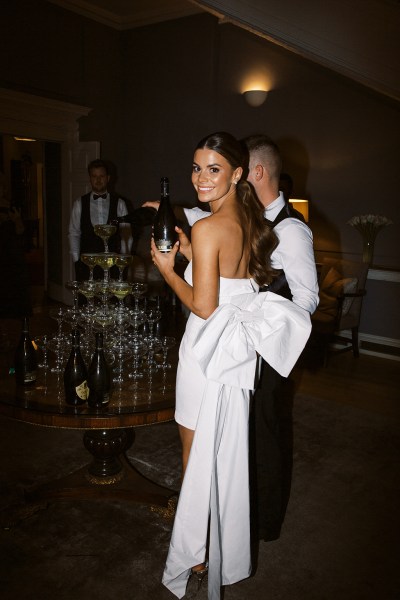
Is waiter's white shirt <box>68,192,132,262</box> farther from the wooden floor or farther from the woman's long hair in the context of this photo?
the woman's long hair

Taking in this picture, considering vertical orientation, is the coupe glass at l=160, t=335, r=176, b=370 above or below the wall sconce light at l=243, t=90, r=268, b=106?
below

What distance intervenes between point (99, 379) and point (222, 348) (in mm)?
611

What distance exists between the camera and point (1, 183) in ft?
18.5

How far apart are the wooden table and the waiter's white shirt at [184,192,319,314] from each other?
2.29ft

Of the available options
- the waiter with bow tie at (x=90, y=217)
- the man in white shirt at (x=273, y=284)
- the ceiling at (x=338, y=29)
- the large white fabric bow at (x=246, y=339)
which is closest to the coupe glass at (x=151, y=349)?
the man in white shirt at (x=273, y=284)

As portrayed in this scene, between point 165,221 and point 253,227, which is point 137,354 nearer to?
point 165,221

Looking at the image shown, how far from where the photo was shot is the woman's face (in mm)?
1752

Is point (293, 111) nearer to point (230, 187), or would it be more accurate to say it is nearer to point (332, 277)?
point (332, 277)

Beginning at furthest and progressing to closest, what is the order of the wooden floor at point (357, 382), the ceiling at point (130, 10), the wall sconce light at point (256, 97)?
the ceiling at point (130, 10), the wall sconce light at point (256, 97), the wooden floor at point (357, 382)

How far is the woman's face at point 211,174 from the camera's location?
5.75 feet

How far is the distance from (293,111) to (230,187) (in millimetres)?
4344

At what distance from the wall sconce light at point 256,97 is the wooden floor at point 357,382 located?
3.08 metres

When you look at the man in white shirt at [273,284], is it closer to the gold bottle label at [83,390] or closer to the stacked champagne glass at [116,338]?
the stacked champagne glass at [116,338]

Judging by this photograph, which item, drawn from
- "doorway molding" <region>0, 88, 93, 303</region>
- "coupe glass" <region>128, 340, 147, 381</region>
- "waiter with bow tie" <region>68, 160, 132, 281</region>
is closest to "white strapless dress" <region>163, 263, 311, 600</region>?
"coupe glass" <region>128, 340, 147, 381</region>
